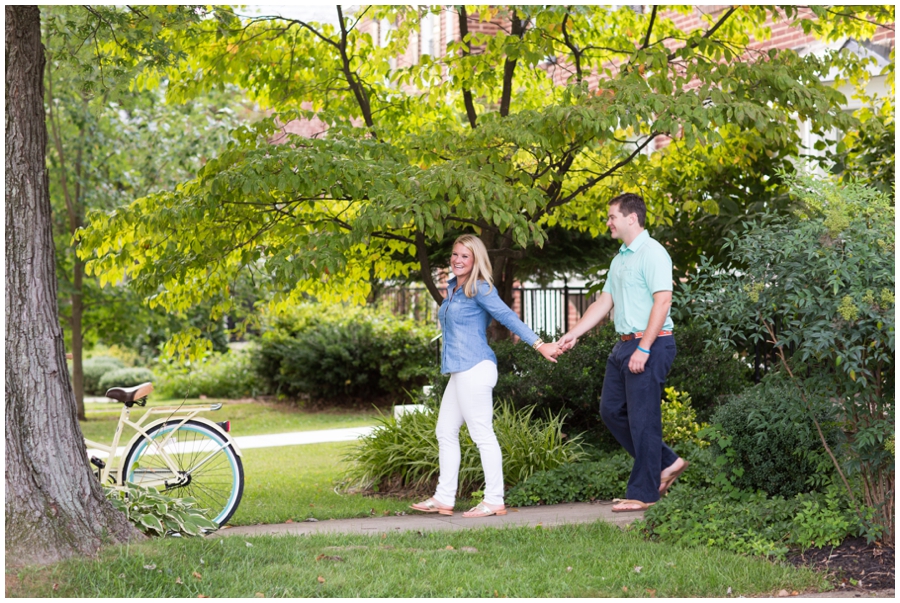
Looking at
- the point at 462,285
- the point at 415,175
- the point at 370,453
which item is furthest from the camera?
the point at 370,453

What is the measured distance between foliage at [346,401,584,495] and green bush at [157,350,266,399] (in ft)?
34.6

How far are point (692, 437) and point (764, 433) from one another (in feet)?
8.76

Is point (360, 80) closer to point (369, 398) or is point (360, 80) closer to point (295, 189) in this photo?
point (295, 189)

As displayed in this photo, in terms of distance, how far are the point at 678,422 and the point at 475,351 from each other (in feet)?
9.22

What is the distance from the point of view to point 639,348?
5773 millimetres

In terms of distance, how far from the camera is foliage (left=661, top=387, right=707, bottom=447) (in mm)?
7969

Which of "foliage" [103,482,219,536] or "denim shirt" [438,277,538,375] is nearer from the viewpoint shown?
"foliage" [103,482,219,536]

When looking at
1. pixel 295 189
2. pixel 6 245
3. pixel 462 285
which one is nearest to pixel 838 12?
pixel 462 285

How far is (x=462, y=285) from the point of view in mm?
6137

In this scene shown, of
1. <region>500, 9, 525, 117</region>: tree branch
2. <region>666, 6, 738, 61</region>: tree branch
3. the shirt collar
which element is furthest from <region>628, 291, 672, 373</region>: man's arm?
<region>500, 9, 525, 117</region>: tree branch

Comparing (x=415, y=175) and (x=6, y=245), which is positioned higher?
(x=415, y=175)

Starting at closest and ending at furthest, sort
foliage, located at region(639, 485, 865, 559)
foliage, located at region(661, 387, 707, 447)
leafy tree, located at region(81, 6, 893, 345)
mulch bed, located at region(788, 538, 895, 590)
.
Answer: mulch bed, located at region(788, 538, 895, 590) < foliage, located at region(639, 485, 865, 559) < leafy tree, located at region(81, 6, 893, 345) < foliage, located at region(661, 387, 707, 447)

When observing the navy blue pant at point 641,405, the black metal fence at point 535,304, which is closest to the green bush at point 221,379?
the black metal fence at point 535,304

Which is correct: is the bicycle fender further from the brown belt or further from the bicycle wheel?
the brown belt
